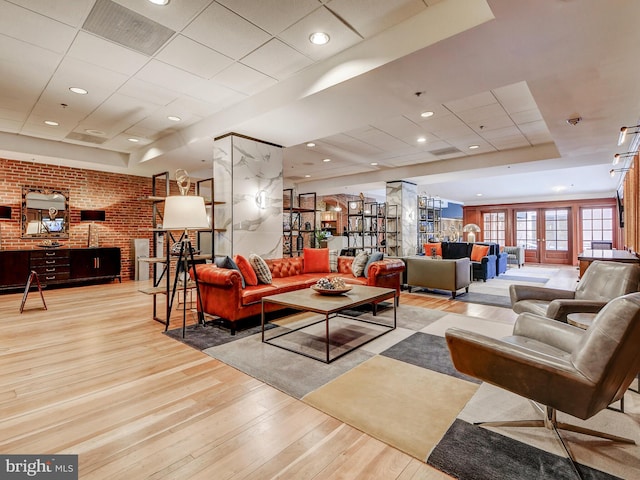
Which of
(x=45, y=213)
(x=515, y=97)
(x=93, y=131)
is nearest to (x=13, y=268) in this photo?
(x=45, y=213)

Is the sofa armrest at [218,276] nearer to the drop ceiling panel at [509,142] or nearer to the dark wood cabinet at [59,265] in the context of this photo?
the dark wood cabinet at [59,265]

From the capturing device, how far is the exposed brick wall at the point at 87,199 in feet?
21.1

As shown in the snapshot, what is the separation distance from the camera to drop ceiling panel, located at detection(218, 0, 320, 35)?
248 cm

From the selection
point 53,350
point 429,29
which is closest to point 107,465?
point 53,350

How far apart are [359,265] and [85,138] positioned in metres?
5.44

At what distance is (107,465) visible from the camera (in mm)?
1619

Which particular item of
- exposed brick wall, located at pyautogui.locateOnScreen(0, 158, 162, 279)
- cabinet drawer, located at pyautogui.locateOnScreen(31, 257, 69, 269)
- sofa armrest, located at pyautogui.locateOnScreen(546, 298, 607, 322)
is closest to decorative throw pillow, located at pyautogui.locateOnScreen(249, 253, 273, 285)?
sofa armrest, located at pyautogui.locateOnScreen(546, 298, 607, 322)

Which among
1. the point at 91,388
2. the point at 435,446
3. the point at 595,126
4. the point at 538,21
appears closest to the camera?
the point at 435,446

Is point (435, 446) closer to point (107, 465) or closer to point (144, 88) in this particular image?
point (107, 465)

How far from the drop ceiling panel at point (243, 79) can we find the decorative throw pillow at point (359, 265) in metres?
2.73

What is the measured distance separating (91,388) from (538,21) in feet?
13.7

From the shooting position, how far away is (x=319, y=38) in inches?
115

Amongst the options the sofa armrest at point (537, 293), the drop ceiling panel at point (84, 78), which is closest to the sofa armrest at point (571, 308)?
the sofa armrest at point (537, 293)

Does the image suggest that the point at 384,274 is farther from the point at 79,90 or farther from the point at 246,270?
the point at 79,90
